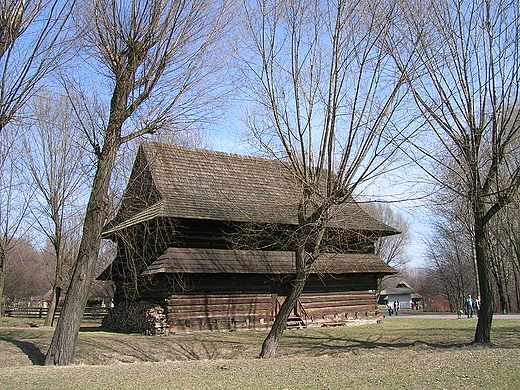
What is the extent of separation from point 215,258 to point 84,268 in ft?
25.7

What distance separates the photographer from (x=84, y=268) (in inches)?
444

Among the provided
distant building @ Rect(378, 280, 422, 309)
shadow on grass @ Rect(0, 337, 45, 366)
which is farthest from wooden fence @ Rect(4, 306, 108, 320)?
distant building @ Rect(378, 280, 422, 309)

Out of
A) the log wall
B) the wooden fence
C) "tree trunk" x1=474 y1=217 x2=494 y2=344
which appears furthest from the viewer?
the wooden fence

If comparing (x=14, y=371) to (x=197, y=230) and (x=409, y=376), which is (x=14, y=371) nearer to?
(x=409, y=376)

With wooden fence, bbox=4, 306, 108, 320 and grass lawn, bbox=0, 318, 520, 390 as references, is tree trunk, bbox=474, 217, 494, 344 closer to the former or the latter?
grass lawn, bbox=0, 318, 520, 390

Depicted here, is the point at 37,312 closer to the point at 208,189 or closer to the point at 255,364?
the point at 208,189

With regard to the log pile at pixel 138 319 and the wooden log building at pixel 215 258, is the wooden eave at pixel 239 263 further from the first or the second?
the log pile at pixel 138 319

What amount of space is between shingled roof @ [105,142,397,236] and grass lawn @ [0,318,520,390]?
414cm

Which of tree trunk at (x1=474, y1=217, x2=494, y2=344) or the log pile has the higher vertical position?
tree trunk at (x1=474, y1=217, x2=494, y2=344)

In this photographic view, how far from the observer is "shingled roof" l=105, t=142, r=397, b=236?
18141 millimetres

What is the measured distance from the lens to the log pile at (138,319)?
17.5 meters

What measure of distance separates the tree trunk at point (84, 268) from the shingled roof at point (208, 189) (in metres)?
4.75

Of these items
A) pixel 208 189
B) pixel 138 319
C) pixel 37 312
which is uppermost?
pixel 208 189

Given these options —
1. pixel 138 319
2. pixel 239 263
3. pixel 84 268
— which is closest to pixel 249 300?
pixel 239 263
